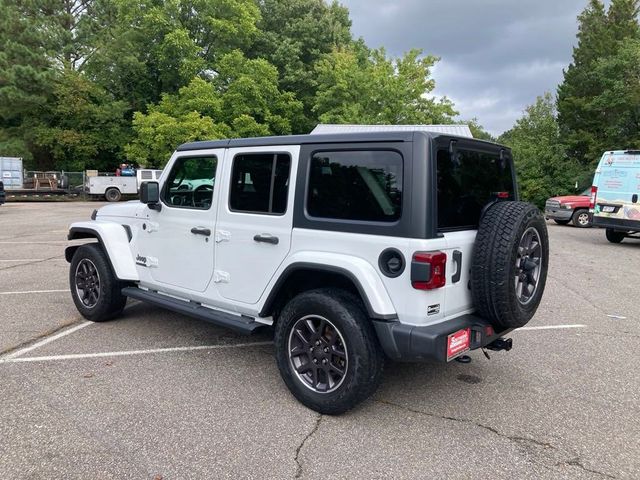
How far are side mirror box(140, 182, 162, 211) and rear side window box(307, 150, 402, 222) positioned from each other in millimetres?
1849

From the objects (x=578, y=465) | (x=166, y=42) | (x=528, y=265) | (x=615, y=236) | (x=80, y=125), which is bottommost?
(x=578, y=465)

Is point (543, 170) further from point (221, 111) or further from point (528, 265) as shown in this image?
point (528, 265)

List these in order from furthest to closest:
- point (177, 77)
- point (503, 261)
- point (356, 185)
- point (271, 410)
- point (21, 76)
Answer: point (177, 77) → point (21, 76) → point (271, 410) → point (356, 185) → point (503, 261)

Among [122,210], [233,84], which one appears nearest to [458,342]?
[122,210]

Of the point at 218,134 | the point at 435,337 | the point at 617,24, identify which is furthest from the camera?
the point at 617,24

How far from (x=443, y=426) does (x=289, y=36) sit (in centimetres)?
3530

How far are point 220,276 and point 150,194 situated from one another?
1.19 m

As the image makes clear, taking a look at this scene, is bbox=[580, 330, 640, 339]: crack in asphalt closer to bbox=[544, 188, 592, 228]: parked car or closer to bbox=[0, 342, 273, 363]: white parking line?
bbox=[0, 342, 273, 363]: white parking line

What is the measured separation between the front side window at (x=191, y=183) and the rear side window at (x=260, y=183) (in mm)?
327

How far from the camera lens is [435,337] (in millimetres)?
2949

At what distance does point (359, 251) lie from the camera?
3209mm

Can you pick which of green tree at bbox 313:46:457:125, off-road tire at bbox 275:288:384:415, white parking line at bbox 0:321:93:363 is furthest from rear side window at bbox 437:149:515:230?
green tree at bbox 313:46:457:125

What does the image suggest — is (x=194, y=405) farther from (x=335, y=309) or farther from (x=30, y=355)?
(x=30, y=355)

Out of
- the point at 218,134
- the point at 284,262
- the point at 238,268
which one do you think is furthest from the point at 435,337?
the point at 218,134
